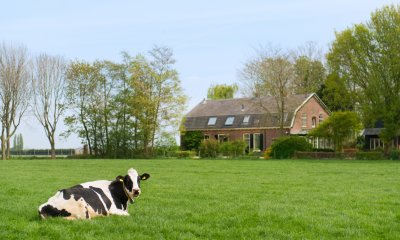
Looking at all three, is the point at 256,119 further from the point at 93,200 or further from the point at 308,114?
the point at 93,200

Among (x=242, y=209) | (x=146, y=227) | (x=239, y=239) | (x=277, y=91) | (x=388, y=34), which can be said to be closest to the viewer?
(x=239, y=239)

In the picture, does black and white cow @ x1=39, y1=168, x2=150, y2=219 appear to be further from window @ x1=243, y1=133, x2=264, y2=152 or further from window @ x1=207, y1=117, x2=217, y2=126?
window @ x1=207, y1=117, x2=217, y2=126

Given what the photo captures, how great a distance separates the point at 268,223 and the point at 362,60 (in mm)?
43834

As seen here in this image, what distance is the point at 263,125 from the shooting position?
65.2 metres

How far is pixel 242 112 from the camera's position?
68500mm

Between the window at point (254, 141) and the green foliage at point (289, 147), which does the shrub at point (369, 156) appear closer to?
the green foliage at point (289, 147)

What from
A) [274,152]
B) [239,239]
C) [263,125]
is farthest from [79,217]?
[263,125]

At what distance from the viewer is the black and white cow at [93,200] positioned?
926 cm

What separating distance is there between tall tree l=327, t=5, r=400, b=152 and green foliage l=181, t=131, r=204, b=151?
22.3 metres

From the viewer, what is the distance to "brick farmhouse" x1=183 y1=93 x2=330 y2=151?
63.9 metres

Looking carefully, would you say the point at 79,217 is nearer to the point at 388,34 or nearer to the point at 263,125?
the point at 388,34

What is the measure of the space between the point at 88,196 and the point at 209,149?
4743cm

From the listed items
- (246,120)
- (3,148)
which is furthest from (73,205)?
(246,120)

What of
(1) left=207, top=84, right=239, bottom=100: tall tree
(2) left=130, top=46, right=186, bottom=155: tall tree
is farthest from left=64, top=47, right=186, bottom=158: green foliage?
(1) left=207, top=84, right=239, bottom=100: tall tree
